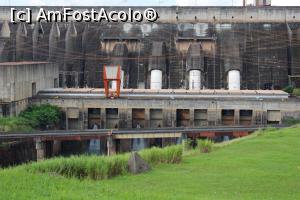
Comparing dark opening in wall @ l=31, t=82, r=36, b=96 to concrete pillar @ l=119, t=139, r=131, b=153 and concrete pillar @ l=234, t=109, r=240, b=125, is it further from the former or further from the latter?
concrete pillar @ l=234, t=109, r=240, b=125

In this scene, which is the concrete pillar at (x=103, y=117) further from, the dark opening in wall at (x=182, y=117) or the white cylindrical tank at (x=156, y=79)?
the white cylindrical tank at (x=156, y=79)

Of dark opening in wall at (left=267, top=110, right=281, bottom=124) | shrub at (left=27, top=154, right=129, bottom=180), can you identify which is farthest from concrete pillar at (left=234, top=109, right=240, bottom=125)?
shrub at (left=27, top=154, right=129, bottom=180)

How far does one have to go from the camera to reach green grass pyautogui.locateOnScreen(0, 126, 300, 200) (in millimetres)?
12812

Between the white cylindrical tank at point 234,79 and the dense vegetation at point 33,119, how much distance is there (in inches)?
704

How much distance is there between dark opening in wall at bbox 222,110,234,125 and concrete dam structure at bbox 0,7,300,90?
29.6 feet

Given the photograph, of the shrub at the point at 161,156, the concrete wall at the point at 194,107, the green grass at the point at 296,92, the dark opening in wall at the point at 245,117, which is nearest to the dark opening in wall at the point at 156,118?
the concrete wall at the point at 194,107

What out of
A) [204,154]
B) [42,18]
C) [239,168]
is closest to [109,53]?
[42,18]

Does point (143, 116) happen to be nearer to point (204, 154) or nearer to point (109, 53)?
point (109, 53)

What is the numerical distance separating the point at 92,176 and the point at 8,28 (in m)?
49.8

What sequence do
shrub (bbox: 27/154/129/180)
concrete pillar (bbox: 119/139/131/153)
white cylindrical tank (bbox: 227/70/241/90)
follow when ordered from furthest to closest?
1. white cylindrical tank (bbox: 227/70/241/90)
2. concrete pillar (bbox: 119/139/131/153)
3. shrub (bbox: 27/154/129/180)

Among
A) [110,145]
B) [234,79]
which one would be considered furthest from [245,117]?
[110,145]

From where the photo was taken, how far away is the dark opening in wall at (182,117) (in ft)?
154

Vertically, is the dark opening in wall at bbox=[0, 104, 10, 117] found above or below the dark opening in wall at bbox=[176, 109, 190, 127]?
above

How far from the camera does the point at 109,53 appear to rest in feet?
197
